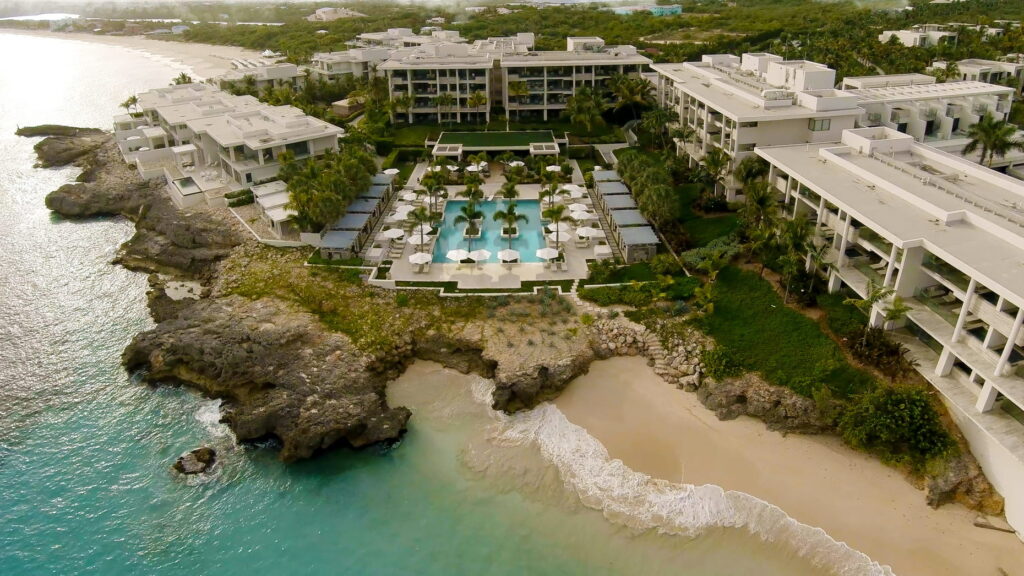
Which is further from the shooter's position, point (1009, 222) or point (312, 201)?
point (312, 201)

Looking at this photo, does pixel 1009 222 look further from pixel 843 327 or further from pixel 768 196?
pixel 768 196

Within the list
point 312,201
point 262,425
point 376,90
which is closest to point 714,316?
point 262,425

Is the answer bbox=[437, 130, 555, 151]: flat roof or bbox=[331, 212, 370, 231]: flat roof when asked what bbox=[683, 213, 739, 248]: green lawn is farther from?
bbox=[331, 212, 370, 231]: flat roof

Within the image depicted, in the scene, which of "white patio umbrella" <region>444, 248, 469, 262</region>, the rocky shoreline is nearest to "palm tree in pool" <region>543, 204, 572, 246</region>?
"white patio umbrella" <region>444, 248, 469, 262</region>

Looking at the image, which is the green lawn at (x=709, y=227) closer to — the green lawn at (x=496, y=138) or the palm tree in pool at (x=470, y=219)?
the palm tree in pool at (x=470, y=219)

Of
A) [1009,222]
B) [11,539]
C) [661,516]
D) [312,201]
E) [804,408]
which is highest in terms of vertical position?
[1009,222]

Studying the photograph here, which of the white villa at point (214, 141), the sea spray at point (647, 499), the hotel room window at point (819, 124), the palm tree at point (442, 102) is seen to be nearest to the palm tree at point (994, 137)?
the hotel room window at point (819, 124)
